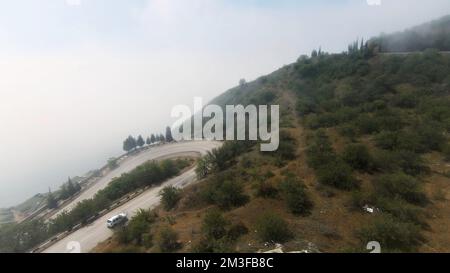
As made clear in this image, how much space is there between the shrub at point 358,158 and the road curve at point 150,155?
32671 millimetres

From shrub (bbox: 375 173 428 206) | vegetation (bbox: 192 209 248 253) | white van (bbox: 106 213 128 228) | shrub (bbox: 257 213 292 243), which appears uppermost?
shrub (bbox: 375 173 428 206)

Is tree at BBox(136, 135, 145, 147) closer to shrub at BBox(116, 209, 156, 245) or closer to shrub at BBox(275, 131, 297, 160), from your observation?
shrub at BBox(275, 131, 297, 160)

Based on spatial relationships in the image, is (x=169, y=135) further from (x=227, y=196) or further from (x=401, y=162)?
(x=401, y=162)

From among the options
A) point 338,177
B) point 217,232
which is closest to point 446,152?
point 338,177

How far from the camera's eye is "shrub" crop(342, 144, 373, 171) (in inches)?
1062

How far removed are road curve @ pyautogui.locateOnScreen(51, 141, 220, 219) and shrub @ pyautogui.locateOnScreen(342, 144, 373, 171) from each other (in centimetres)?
3267

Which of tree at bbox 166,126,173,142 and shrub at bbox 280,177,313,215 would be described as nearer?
shrub at bbox 280,177,313,215

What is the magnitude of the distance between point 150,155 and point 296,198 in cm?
5163

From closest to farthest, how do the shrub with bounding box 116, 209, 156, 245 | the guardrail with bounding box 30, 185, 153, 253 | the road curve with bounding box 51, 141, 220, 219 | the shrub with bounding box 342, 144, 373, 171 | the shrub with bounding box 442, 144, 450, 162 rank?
1. the shrub with bounding box 116, 209, 156, 245
2. the shrub with bounding box 342, 144, 373, 171
3. the shrub with bounding box 442, 144, 450, 162
4. the guardrail with bounding box 30, 185, 153, 253
5. the road curve with bounding box 51, 141, 220, 219

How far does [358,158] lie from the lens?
89.8ft

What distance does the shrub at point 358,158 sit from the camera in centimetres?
→ 2698

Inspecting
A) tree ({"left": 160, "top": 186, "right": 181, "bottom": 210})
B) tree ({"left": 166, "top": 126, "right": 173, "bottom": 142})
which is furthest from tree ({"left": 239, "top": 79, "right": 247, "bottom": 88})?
tree ({"left": 160, "top": 186, "right": 181, "bottom": 210})

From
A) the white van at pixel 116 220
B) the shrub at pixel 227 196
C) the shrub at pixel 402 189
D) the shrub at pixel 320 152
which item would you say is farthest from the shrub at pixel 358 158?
the white van at pixel 116 220
